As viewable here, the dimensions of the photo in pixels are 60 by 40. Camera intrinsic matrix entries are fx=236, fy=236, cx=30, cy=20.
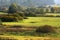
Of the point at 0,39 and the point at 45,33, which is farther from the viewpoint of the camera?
the point at 45,33

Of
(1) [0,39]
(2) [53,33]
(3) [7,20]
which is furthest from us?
(3) [7,20]

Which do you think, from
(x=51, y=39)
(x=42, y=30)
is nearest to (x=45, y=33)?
(x=42, y=30)

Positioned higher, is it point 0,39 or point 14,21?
point 0,39

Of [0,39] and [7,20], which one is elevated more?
[0,39]

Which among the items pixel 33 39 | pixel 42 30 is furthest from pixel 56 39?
pixel 42 30

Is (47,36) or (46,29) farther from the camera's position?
(46,29)

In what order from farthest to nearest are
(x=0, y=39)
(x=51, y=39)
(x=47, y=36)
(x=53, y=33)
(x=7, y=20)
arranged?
(x=7, y=20)
(x=53, y=33)
(x=47, y=36)
(x=51, y=39)
(x=0, y=39)

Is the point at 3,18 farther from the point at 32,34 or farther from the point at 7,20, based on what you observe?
the point at 32,34

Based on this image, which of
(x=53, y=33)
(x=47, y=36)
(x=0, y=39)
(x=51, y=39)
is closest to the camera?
(x=0, y=39)

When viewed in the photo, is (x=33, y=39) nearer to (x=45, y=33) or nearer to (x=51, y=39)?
(x=51, y=39)
